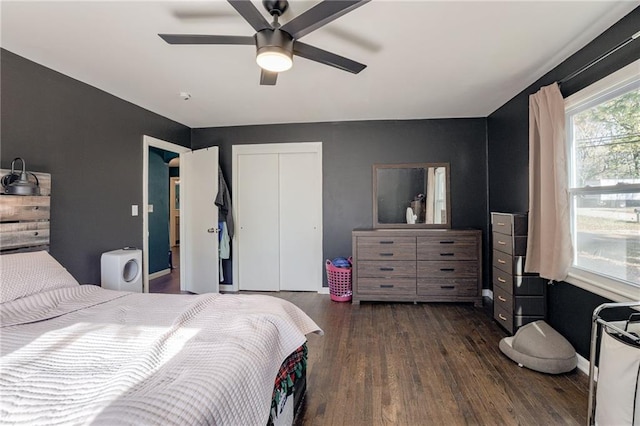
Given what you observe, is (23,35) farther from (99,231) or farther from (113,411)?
(113,411)

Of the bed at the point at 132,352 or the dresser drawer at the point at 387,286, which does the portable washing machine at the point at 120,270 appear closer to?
the bed at the point at 132,352

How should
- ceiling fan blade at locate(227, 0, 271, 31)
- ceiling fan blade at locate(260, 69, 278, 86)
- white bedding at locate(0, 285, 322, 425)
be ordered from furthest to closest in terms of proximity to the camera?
ceiling fan blade at locate(260, 69, 278, 86) → ceiling fan blade at locate(227, 0, 271, 31) → white bedding at locate(0, 285, 322, 425)

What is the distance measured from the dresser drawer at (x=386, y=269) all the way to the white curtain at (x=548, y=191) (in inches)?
53.2

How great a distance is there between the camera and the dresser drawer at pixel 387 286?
12.6ft

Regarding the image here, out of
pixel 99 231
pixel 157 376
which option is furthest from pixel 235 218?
pixel 157 376

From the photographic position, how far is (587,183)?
2.39m

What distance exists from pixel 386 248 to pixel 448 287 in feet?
2.96

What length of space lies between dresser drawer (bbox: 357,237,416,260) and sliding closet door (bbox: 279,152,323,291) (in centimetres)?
76

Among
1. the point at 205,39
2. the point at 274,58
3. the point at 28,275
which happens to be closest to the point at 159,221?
the point at 28,275

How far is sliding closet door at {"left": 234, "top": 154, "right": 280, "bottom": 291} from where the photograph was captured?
452 cm

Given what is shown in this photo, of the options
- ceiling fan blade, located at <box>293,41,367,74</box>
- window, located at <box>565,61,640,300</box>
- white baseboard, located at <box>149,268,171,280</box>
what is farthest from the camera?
white baseboard, located at <box>149,268,171,280</box>

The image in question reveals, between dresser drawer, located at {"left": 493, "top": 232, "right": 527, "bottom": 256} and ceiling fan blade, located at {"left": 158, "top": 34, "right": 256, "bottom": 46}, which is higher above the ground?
ceiling fan blade, located at {"left": 158, "top": 34, "right": 256, "bottom": 46}

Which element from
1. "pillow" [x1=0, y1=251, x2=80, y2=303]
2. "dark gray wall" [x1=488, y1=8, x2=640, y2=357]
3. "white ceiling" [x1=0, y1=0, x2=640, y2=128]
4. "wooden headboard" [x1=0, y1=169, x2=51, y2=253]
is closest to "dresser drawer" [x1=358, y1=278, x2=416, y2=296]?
"dark gray wall" [x1=488, y1=8, x2=640, y2=357]

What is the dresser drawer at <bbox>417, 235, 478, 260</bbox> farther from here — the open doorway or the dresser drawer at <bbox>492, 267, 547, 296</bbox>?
the open doorway
